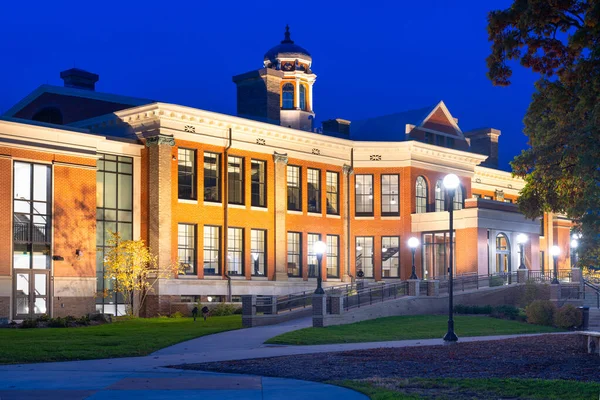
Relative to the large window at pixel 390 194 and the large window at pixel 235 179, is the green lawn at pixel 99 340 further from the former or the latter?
the large window at pixel 390 194

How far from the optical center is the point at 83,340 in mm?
26859

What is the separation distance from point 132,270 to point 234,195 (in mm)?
8104

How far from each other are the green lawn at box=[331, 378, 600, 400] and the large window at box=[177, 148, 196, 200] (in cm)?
2974

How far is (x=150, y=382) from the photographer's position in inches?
651

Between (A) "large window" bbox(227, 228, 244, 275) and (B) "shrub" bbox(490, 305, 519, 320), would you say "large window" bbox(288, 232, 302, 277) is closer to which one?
(A) "large window" bbox(227, 228, 244, 275)

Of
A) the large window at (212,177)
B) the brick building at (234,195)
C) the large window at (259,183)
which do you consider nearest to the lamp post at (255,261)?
the brick building at (234,195)

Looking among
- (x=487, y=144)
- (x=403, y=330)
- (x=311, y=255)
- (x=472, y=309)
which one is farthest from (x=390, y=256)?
(x=403, y=330)

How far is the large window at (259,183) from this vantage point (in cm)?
4875

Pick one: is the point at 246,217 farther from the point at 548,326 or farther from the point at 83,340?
the point at 83,340

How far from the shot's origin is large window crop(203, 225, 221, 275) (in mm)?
46188

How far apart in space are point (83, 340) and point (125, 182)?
18669 millimetres

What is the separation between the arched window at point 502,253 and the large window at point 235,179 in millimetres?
17284

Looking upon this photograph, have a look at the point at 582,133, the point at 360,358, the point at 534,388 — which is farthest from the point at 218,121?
the point at 534,388

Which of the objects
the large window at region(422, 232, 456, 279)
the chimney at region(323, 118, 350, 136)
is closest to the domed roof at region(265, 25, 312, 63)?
the chimney at region(323, 118, 350, 136)
